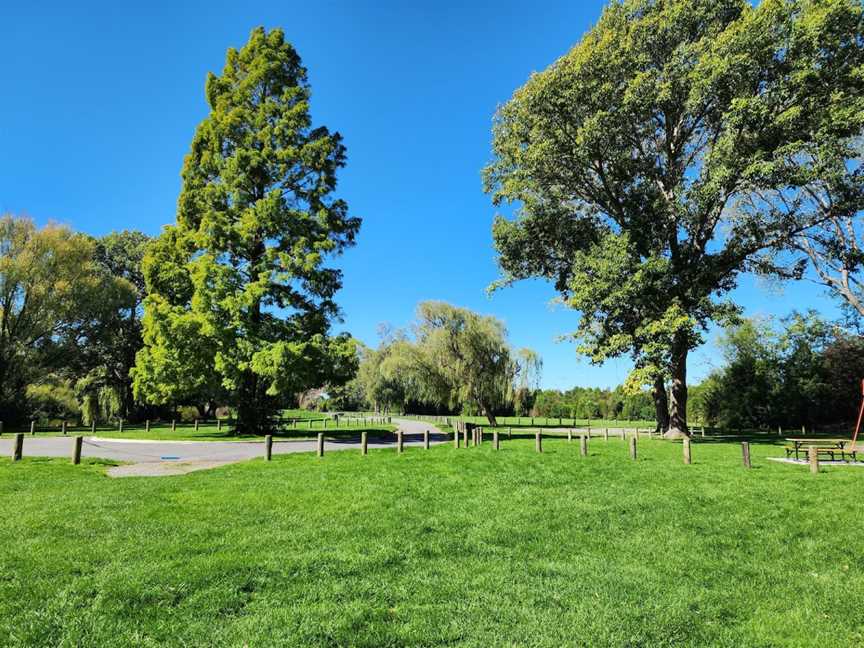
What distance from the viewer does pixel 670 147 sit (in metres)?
24.7

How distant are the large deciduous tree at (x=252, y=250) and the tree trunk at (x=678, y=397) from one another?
1493cm

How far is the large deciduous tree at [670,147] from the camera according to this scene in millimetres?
19234

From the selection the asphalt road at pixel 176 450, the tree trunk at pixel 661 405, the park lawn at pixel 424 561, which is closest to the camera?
the park lawn at pixel 424 561

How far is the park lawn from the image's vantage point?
4.46 meters

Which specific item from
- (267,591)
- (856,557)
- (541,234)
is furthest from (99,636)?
(541,234)

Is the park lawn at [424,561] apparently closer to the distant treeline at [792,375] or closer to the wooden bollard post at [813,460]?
the wooden bollard post at [813,460]

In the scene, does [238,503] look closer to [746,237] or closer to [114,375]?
[746,237]

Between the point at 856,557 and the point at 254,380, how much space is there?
23.3m

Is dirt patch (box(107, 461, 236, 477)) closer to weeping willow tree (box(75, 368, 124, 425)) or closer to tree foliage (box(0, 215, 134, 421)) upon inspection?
tree foliage (box(0, 215, 134, 421))

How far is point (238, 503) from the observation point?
28.6ft

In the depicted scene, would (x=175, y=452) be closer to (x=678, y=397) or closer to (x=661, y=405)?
(x=678, y=397)

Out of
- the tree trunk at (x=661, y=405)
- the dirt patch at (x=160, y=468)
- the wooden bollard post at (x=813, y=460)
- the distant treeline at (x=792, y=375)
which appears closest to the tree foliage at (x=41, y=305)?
the dirt patch at (x=160, y=468)

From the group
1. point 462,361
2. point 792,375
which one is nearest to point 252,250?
point 462,361

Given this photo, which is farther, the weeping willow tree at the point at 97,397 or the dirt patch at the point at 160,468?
the weeping willow tree at the point at 97,397
